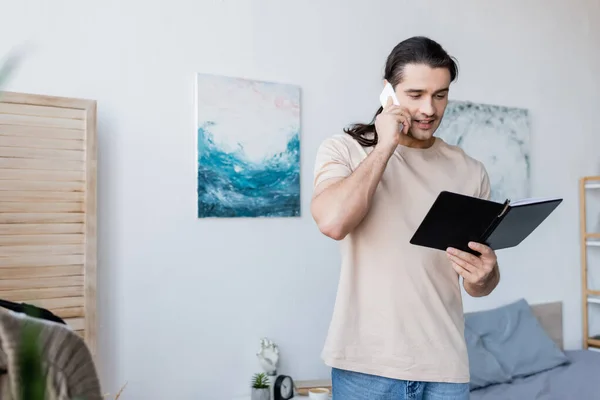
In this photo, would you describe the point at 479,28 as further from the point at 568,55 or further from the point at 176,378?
the point at 176,378

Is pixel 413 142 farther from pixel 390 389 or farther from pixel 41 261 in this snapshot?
pixel 41 261

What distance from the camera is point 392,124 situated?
4.72 feet

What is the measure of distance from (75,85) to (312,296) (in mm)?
1388

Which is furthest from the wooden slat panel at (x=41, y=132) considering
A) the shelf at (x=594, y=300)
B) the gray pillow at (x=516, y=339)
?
the shelf at (x=594, y=300)

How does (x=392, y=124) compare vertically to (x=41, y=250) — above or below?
above

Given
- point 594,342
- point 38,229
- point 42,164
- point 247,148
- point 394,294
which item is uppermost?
point 247,148

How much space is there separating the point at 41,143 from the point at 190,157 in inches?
23.9

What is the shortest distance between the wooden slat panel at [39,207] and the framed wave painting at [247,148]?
53 cm

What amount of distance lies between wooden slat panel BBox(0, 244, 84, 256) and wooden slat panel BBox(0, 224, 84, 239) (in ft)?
0.17

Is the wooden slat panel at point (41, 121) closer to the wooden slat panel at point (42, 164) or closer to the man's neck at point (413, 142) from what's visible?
the wooden slat panel at point (42, 164)

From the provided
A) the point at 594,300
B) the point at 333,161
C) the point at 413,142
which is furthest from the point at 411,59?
the point at 594,300

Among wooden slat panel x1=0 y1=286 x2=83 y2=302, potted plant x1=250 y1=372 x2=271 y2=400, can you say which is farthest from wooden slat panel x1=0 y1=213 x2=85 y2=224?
potted plant x1=250 y1=372 x2=271 y2=400

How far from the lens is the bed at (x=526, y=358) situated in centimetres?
295

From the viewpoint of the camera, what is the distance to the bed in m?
2.95
